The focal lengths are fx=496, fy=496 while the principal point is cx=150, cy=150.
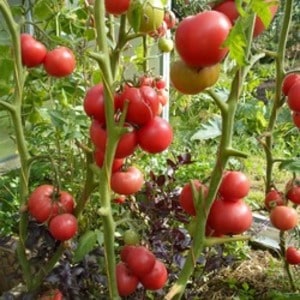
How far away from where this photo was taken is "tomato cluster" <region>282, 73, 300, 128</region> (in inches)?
32.1

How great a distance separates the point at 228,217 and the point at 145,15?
0.39 metres

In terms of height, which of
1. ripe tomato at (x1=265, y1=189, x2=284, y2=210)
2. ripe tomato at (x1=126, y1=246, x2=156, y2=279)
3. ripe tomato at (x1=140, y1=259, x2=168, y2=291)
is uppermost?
ripe tomato at (x1=265, y1=189, x2=284, y2=210)

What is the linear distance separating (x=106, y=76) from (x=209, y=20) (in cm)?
22

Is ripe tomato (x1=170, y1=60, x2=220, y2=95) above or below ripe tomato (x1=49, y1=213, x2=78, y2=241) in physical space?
above

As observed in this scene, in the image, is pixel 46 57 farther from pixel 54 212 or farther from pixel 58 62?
pixel 54 212

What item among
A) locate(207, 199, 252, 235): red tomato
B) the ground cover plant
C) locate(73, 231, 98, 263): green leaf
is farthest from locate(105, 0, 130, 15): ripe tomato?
locate(73, 231, 98, 263): green leaf

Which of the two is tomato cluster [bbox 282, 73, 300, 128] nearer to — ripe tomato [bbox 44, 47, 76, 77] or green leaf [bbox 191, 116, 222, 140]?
green leaf [bbox 191, 116, 222, 140]

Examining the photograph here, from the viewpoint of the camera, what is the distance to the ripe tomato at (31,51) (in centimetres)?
107

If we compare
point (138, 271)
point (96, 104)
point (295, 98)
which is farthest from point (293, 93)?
point (138, 271)

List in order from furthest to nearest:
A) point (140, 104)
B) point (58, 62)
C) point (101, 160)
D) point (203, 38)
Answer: point (58, 62), point (101, 160), point (140, 104), point (203, 38)

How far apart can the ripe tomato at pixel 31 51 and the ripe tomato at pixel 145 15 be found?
10.6 inches

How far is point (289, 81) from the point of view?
0.93m

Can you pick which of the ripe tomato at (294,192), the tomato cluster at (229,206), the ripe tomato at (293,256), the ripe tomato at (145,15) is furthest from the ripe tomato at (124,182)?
the ripe tomato at (293,256)

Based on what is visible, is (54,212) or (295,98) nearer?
(295,98)
